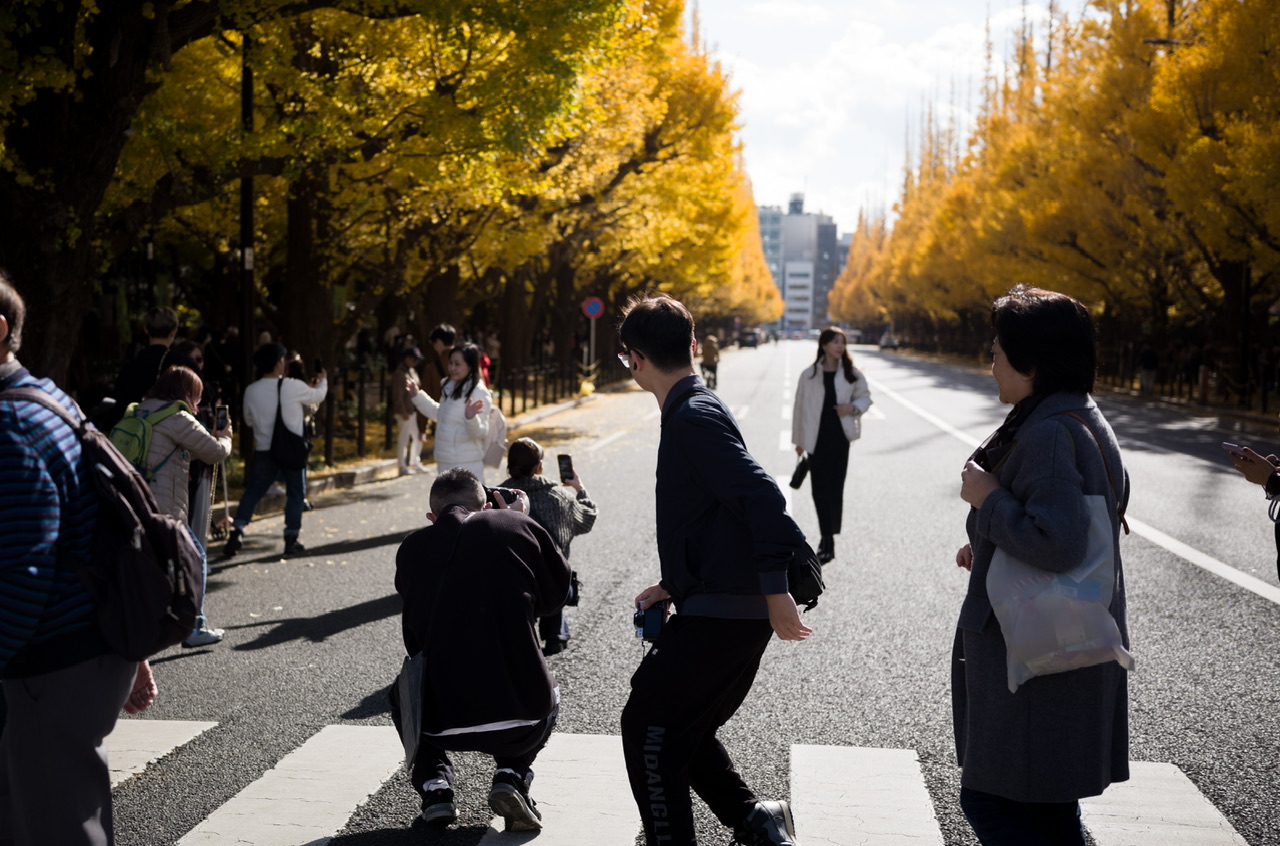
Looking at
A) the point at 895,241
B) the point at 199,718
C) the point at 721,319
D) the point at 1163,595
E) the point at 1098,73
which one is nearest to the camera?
the point at 199,718

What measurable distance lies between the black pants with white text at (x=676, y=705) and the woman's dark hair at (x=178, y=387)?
Result: 426cm

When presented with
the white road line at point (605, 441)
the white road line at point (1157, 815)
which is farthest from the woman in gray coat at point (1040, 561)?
the white road line at point (605, 441)

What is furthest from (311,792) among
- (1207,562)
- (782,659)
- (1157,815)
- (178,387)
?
(1207,562)

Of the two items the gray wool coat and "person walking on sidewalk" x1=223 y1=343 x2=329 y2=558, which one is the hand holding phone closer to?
the gray wool coat

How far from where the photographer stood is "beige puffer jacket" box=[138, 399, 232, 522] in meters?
6.54

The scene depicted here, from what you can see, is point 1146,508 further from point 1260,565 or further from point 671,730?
point 671,730

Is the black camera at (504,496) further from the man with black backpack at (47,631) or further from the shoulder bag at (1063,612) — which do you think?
the shoulder bag at (1063,612)

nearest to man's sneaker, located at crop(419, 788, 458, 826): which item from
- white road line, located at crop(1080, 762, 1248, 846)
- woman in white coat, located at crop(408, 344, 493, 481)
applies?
white road line, located at crop(1080, 762, 1248, 846)

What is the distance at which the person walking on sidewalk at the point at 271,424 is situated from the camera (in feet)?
31.0

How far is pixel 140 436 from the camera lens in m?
6.50

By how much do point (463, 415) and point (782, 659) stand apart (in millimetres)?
3041

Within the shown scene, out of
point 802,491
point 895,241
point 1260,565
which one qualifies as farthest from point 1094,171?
point 895,241

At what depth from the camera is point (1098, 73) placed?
34062 millimetres

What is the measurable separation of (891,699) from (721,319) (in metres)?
113
